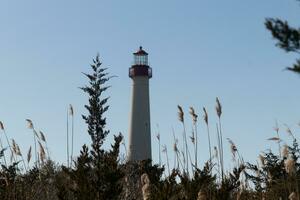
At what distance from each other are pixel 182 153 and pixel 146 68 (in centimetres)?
3909

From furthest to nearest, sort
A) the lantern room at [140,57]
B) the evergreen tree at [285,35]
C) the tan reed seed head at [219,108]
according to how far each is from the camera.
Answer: the lantern room at [140,57] → the tan reed seed head at [219,108] → the evergreen tree at [285,35]

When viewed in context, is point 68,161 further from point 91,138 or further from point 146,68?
point 146,68

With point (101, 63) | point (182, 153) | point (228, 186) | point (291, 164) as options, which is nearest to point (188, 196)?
point (228, 186)

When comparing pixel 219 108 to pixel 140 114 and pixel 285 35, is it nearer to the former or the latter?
pixel 285 35

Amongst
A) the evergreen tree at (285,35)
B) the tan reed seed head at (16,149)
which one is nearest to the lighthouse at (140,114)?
the tan reed seed head at (16,149)

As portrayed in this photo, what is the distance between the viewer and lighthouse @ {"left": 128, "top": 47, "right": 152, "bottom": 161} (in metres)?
41.7

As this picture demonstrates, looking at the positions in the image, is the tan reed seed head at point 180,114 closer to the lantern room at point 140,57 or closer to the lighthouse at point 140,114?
the lighthouse at point 140,114

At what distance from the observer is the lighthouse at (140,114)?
4172 cm

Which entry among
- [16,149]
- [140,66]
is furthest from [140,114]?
[16,149]

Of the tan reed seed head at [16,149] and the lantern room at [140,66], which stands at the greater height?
the lantern room at [140,66]

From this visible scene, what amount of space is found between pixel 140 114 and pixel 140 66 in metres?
4.95

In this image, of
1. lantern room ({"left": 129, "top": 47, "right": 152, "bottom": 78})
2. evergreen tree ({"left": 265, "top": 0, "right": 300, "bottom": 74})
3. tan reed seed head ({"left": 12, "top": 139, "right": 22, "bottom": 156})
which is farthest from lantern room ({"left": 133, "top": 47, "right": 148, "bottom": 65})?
evergreen tree ({"left": 265, "top": 0, "right": 300, "bottom": 74})

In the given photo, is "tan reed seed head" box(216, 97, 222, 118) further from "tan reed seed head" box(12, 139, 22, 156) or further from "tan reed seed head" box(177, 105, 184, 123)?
"tan reed seed head" box(12, 139, 22, 156)

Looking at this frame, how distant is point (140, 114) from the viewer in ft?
140
